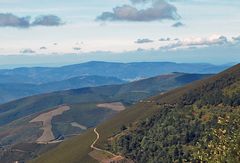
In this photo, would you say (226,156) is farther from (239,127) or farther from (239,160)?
(239,127)

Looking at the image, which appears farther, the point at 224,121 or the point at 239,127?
the point at 239,127

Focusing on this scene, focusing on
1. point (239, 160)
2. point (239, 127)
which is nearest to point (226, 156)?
point (239, 160)

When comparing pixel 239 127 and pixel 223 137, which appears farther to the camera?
pixel 239 127

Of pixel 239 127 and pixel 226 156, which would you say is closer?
pixel 226 156

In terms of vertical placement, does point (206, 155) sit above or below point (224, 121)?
below

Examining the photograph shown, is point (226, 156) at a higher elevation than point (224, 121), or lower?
lower

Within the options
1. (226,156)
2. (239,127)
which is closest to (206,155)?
(226,156)

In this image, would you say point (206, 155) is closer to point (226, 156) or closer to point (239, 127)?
point (226, 156)

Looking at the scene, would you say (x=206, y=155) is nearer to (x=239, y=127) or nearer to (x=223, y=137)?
(x=223, y=137)
